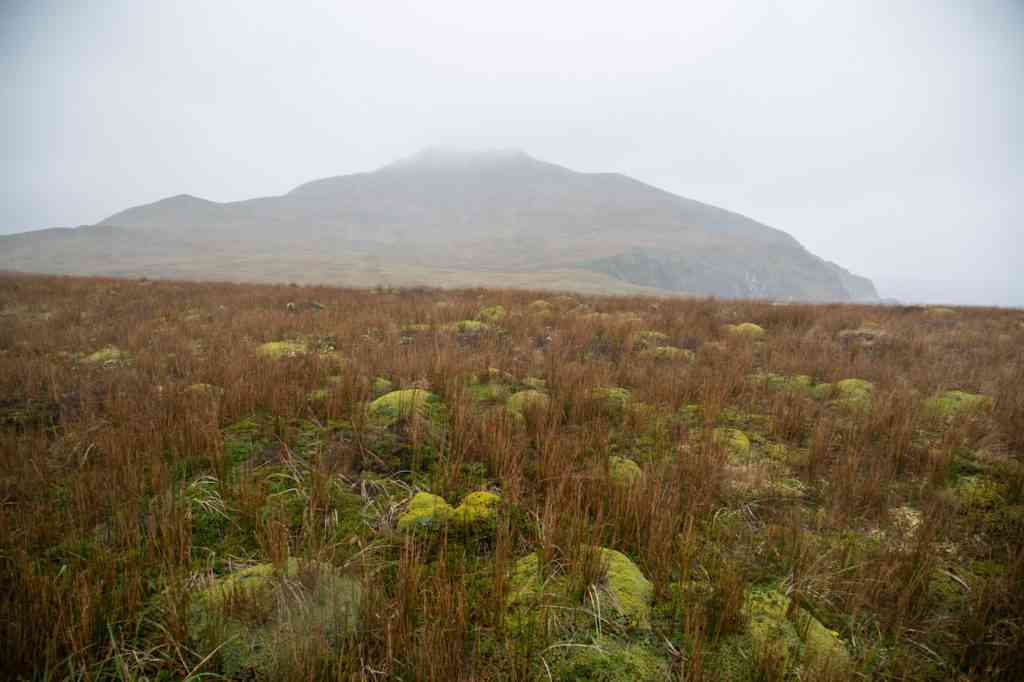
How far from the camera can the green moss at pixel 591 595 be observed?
5.34 feet

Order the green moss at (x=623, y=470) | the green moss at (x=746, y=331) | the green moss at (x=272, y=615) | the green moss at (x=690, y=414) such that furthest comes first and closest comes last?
the green moss at (x=746, y=331) < the green moss at (x=690, y=414) < the green moss at (x=623, y=470) < the green moss at (x=272, y=615)

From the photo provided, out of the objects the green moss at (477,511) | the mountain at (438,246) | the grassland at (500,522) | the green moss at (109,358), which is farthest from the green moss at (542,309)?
the mountain at (438,246)

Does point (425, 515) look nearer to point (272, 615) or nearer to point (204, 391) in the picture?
point (272, 615)

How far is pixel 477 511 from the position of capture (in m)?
2.23

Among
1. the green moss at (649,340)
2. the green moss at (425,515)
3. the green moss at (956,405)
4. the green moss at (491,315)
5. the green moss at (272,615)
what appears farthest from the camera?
the green moss at (491,315)

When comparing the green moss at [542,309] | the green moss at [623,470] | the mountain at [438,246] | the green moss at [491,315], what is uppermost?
the mountain at [438,246]

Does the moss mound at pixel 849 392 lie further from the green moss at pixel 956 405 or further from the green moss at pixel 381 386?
the green moss at pixel 381 386

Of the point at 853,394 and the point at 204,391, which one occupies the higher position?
the point at 853,394

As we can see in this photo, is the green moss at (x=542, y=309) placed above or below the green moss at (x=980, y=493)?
above

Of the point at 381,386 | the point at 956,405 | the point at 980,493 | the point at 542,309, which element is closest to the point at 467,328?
the point at 542,309

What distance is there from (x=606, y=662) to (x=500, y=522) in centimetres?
73

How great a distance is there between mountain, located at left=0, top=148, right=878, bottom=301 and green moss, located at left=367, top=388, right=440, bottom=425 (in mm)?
61680

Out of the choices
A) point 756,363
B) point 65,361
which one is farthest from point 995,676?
point 65,361

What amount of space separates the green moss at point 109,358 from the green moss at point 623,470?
6.03 meters
